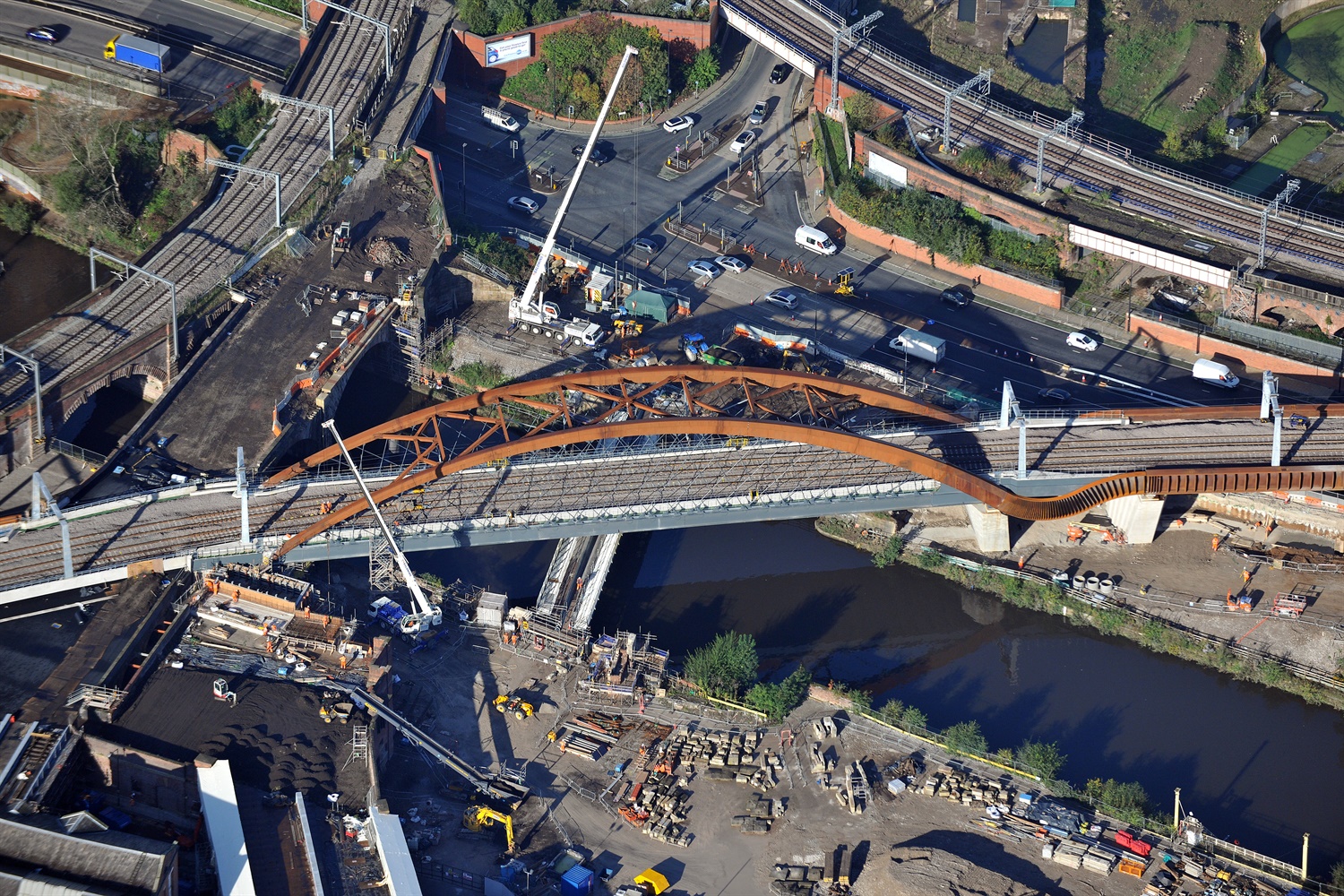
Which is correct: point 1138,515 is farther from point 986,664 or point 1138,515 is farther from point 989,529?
point 986,664

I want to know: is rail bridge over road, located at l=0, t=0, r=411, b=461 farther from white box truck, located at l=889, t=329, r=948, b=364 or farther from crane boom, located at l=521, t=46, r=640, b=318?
white box truck, located at l=889, t=329, r=948, b=364

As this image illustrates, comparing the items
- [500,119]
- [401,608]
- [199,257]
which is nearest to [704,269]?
[500,119]

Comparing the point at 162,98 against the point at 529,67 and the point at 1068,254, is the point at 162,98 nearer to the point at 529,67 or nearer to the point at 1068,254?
the point at 529,67

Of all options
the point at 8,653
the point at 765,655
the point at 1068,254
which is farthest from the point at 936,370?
the point at 8,653

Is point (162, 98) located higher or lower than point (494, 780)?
higher

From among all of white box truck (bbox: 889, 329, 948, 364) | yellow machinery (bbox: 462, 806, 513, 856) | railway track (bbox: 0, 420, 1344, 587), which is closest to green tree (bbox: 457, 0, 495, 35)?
white box truck (bbox: 889, 329, 948, 364)

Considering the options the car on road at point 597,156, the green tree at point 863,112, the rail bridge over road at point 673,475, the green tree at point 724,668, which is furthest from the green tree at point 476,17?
the green tree at point 724,668

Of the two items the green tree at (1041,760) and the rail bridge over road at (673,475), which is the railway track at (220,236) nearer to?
the rail bridge over road at (673,475)
